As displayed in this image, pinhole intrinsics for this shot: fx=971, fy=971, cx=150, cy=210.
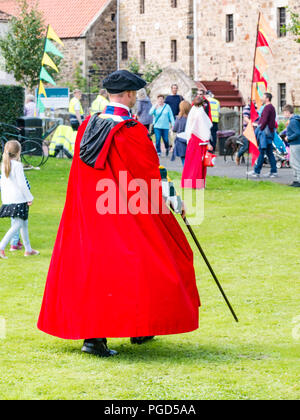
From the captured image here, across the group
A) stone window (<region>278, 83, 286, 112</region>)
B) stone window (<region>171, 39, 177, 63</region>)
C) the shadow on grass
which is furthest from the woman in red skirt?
stone window (<region>171, 39, 177, 63</region>)

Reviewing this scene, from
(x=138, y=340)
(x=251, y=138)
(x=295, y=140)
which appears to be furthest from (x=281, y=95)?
(x=138, y=340)

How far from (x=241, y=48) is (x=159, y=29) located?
9994 millimetres

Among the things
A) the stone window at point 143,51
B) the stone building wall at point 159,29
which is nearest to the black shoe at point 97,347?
the stone building wall at point 159,29

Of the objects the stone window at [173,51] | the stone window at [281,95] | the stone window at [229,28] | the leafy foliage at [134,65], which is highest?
the stone window at [229,28]

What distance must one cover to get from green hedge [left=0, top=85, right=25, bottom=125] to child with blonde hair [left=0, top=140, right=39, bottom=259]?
46.0 ft

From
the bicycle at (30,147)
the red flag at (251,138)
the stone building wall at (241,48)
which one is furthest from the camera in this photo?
the stone building wall at (241,48)

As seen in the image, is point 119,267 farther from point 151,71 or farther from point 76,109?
point 151,71

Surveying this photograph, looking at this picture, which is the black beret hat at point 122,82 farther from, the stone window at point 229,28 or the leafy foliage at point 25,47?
the leafy foliage at point 25,47

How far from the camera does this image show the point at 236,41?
40.7 meters

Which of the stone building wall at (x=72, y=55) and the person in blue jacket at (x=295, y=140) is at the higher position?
the stone building wall at (x=72, y=55)

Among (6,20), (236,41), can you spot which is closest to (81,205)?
(236,41)

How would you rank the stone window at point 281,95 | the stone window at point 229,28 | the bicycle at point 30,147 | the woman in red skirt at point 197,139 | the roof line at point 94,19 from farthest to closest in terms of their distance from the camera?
the roof line at point 94,19 < the stone window at point 229,28 < the stone window at point 281,95 < the bicycle at point 30,147 < the woman in red skirt at point 197,139

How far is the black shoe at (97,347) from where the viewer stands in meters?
6.32
